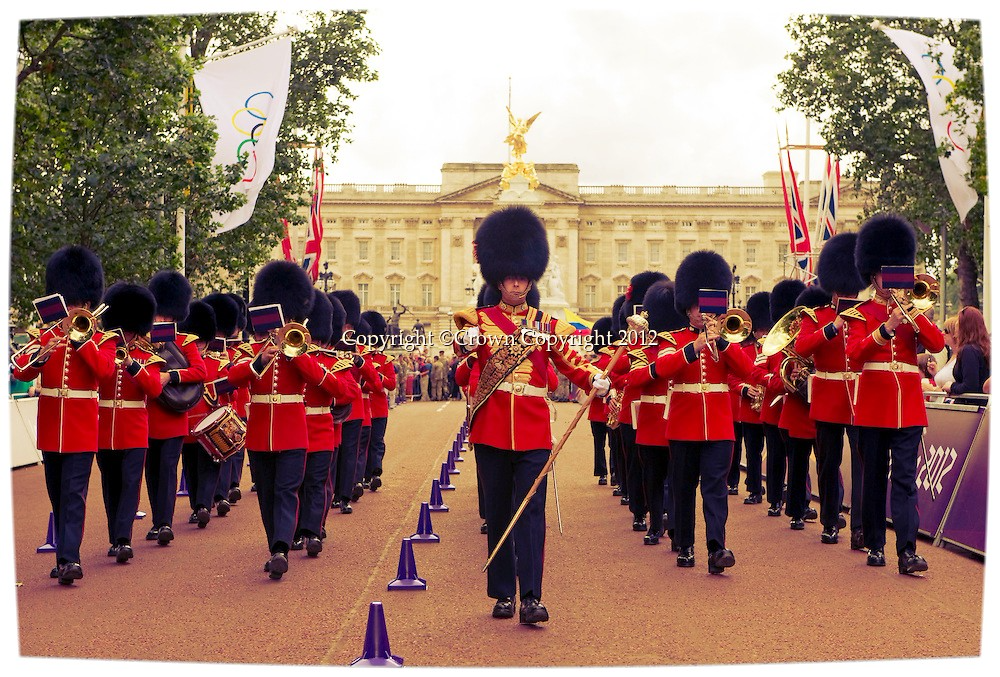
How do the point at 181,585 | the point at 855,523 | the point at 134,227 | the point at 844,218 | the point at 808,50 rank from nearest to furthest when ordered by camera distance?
the point at 181,585 < the point at 855,523 < the point at 134,227 < the point at 808,50 < the point at 844,218

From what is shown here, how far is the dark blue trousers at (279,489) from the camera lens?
7714 mm

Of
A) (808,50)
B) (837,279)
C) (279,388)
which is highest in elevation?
(808,50)

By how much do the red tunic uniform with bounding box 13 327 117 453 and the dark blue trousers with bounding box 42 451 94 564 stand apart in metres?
0.07

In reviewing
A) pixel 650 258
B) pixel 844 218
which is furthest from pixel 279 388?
pixel 650 258

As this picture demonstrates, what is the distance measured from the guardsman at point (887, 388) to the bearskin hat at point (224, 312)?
19.5ft

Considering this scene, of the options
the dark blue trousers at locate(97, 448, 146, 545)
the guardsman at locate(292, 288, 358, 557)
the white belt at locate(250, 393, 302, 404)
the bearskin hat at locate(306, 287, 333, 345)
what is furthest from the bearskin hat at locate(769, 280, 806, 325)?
the dark blue trousers at locate(97, 448, 146, 545)

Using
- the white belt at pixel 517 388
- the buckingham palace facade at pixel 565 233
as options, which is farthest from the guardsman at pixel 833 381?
the buckingham palace facade at pixel 565 233

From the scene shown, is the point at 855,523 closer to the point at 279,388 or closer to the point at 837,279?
the point at 837,279

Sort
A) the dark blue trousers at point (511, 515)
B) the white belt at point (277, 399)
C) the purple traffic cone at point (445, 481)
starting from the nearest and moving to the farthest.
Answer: the dark blue trousers at point (511, 515) → the white belt at point (277, 399) → the purple traffic cone at point (445, 481)

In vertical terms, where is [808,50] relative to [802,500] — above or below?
above

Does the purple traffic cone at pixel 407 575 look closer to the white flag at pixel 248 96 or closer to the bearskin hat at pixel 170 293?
the bearskin hat at pixel 170 293

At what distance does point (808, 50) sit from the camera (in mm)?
26422

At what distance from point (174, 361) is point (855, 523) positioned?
4796 mm

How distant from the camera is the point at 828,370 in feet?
27.9
